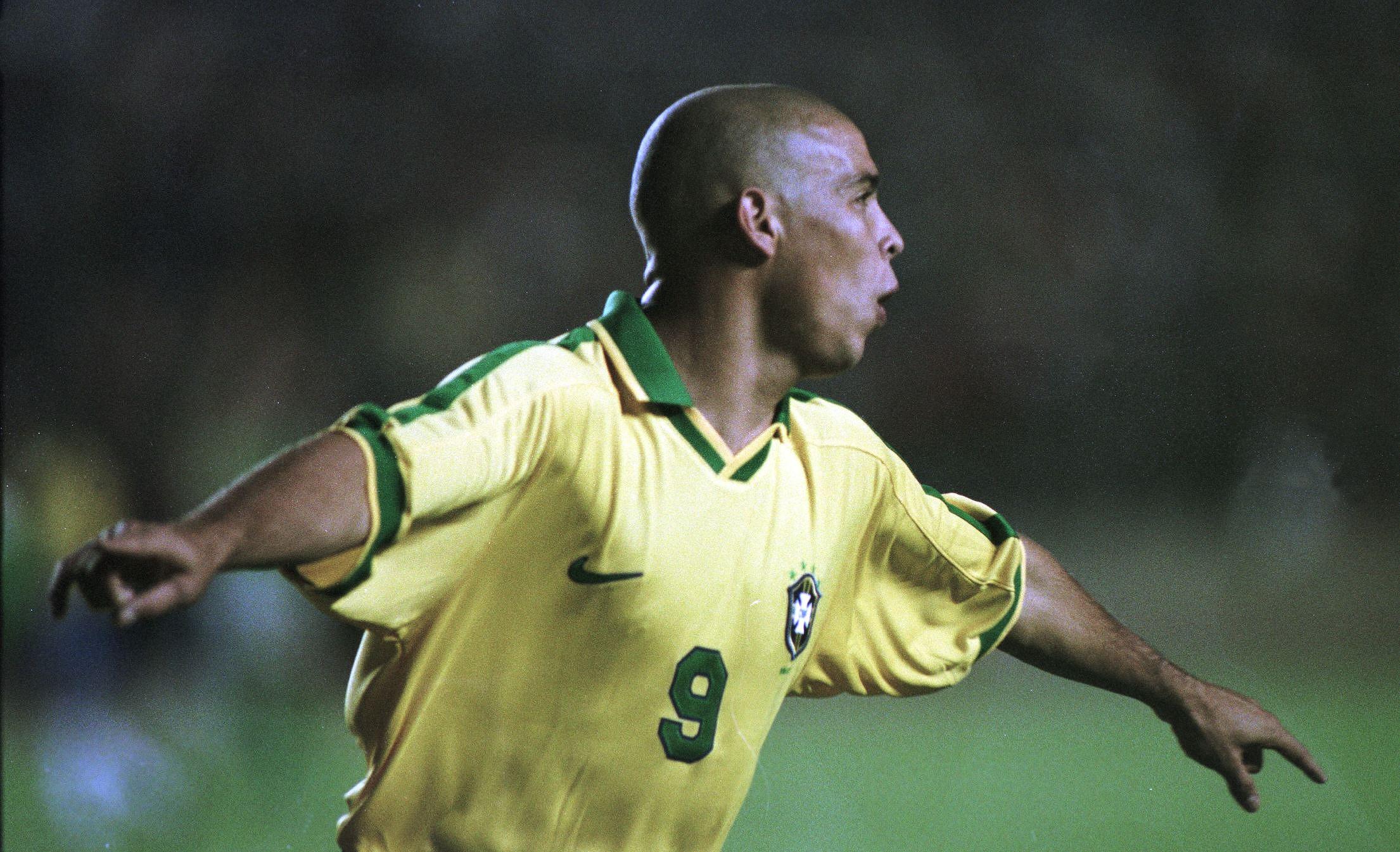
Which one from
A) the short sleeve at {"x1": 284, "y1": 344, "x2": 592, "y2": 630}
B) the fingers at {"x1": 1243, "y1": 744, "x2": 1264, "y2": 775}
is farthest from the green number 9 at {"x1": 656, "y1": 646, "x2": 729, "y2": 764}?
the fingers at {"x1": 1243, "y1": 744, "x2": 1264, "y2": 775}

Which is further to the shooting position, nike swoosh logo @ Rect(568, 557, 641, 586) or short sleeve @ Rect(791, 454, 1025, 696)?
short sleeve @ Rect(791, 454, 1025, 696)

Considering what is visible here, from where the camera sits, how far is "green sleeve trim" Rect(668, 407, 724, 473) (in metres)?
1.10

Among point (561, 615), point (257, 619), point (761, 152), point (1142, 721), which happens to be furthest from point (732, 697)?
point (1142, 721)

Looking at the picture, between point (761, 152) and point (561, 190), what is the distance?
1034 mm

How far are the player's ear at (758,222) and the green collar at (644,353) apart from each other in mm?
109

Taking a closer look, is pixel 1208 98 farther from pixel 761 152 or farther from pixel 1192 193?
pixel 761 152

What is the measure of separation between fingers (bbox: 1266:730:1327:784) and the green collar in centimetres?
73

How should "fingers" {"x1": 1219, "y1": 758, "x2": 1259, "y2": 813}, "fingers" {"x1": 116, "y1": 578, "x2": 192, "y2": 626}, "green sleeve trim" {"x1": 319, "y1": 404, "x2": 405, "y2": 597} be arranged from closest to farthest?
"fingers" {"x1": 116, "y1": 578, "x2": 192, "y2": 626} < "green sleeve trim" {"x1": 319, "y1": 404, "x2": 405, "y2": 597} < "fingers" {"x1": 1219, "y1": 758, "x2": 1259, "y2": 813}

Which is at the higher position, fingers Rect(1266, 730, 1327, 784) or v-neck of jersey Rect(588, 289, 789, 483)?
v-neck of jersey Rect(588, 289, 789, 483)

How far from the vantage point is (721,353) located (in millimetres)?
1138

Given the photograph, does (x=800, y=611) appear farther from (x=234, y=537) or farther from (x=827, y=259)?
(x=234, y=537)

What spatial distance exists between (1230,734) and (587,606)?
2.35 feet

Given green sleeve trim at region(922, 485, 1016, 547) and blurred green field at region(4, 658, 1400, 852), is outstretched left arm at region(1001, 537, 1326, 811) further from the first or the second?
blurred green field at region(4, 658, 1400, 852)

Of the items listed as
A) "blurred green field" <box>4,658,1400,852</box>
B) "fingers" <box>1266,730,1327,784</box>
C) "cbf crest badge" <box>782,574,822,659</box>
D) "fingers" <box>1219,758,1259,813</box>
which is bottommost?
"blurred green field" <box>4,658,1400,852</box>
